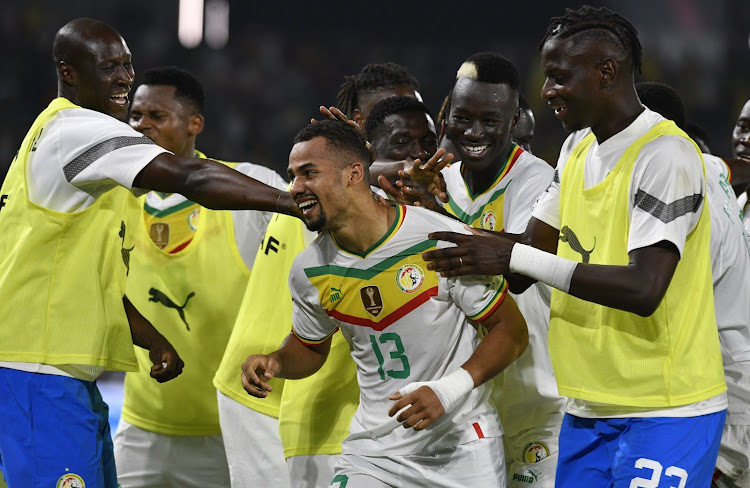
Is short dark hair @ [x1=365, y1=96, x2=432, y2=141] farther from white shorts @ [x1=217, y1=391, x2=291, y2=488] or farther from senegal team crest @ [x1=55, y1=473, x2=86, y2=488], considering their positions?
senegal team crest @ [x1=55, y1=473, x2=86, y2=488]

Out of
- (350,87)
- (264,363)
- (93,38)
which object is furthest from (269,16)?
(264,363)

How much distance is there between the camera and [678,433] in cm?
322

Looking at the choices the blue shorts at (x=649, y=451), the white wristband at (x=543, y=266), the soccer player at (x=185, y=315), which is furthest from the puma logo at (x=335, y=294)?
the soccer player at (x=185, y=315)

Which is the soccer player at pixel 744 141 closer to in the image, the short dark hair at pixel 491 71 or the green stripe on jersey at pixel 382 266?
the short dark hair at pixel 491 71

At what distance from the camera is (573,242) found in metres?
3.48

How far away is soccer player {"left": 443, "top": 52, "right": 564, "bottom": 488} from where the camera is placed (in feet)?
14.9

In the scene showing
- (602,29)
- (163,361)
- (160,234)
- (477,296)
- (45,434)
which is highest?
(602,29)

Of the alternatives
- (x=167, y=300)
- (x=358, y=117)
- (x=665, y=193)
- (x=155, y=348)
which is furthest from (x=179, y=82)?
(x=665, y=193)

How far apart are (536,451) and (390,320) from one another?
1404 mm

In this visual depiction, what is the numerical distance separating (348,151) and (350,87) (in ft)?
6.60

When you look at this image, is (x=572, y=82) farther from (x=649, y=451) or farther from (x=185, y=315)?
(x=185, y=315)

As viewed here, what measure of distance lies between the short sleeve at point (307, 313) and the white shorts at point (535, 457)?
1.29 metres

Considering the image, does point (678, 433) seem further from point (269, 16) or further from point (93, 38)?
point (269, 16)

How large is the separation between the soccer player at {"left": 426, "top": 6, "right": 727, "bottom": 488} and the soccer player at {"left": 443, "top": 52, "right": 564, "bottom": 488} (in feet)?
3.21
